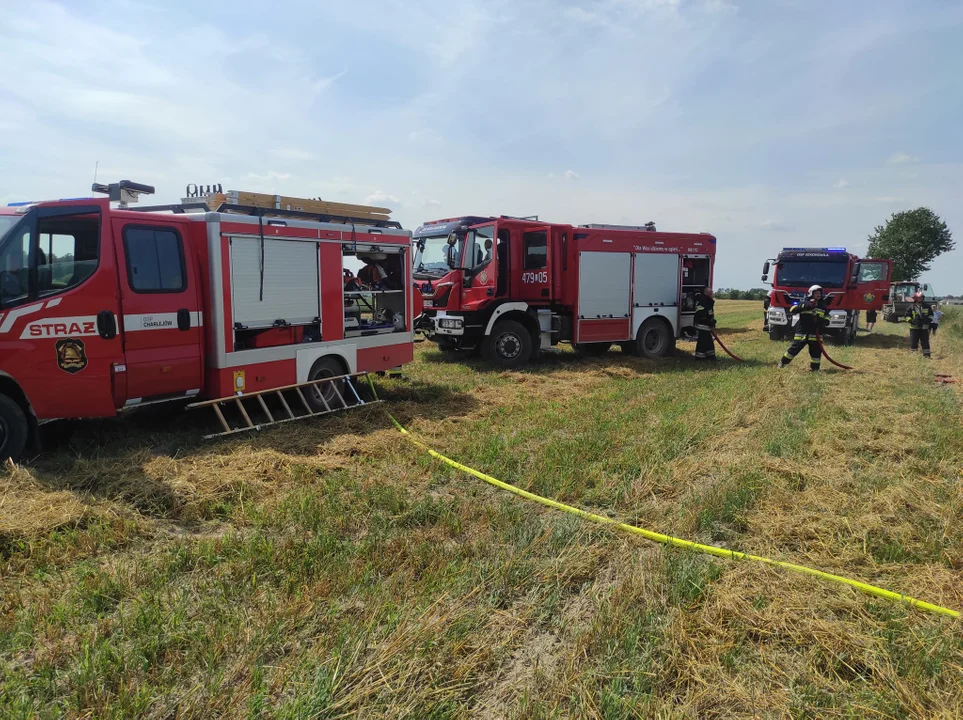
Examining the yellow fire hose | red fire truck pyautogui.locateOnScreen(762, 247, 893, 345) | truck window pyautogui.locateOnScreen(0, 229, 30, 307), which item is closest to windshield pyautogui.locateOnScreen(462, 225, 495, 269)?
the yellow fire hose

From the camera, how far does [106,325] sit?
5688mm

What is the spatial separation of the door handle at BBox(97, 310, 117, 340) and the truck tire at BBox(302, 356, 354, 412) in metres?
2.42

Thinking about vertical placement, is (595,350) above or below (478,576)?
above

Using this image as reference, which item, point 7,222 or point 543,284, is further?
point 543,284

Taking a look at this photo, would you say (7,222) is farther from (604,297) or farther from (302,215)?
(604,297)

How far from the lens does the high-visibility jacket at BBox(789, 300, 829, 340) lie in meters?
11.4

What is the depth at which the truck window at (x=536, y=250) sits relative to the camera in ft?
40.0

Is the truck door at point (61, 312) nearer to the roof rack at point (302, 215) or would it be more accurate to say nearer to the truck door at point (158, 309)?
the truck door at point (158, 309)

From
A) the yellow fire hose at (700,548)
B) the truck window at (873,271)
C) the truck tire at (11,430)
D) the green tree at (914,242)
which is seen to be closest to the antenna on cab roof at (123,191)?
the truck tire at (11,430)

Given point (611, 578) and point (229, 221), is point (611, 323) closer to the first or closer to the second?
point (229, 221)

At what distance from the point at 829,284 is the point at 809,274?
0.58 m

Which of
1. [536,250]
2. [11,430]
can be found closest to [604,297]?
[536,250]

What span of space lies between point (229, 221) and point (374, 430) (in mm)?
2779

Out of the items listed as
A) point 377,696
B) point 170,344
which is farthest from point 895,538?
point 170,344
